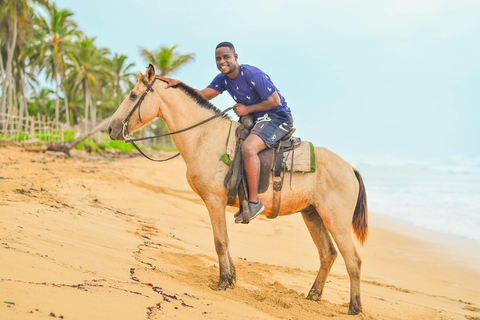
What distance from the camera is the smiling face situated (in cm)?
418

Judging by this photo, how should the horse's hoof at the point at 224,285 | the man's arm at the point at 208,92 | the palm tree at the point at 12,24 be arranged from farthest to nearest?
the palm tree at the point at 12,24
the man's arm at the point at 208,92
the horse's hoof at the point at 224,285

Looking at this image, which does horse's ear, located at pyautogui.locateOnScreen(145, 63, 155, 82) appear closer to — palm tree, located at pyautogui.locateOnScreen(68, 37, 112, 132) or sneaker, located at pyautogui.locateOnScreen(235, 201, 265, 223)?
sneaker, located at pyautogui.locateOnScreen(235, 201, 265, 223)

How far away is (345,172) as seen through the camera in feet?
14.7

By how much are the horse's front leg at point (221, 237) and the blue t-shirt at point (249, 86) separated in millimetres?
1231

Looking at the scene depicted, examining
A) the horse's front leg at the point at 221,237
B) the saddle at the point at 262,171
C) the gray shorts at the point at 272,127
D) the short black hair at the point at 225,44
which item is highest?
the short black hair at the point at 225,44

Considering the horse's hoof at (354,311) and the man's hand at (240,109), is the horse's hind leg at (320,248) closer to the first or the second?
the horse's hoof at (354,311)

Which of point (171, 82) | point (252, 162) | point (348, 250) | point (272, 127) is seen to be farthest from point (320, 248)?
point (171, 82)

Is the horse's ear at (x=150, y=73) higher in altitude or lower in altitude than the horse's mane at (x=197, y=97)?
higher

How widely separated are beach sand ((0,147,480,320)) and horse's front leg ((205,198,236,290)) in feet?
0.40

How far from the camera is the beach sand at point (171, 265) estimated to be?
2.75 meters

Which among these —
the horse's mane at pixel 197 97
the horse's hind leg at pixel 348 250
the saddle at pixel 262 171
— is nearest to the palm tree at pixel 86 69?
the horse's mane at pixel 197 97

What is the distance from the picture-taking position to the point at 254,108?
170 inches

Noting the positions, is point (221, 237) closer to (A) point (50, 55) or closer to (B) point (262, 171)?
(B) point (262, 171)

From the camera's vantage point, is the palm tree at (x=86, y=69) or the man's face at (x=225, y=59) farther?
the palm tree at (x=86, y=69)
